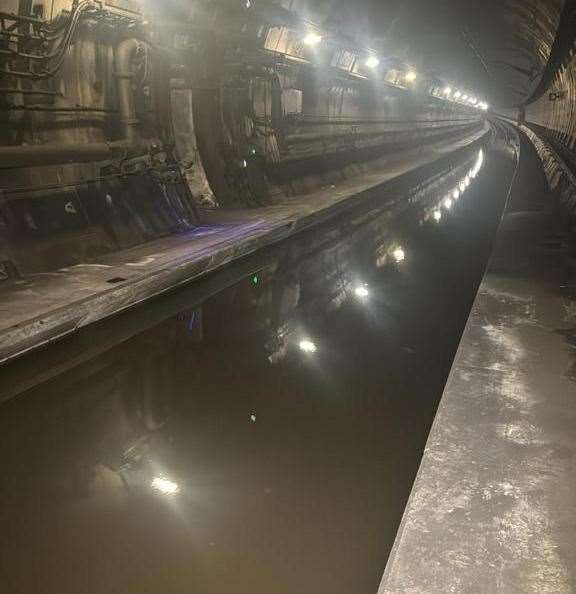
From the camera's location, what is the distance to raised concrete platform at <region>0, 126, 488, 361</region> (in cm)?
562

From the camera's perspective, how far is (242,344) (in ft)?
19.3

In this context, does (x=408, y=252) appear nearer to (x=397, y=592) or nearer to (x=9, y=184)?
(x=9, y=184)

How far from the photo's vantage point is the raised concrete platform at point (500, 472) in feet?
7.43

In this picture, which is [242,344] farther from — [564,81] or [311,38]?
[564,81]

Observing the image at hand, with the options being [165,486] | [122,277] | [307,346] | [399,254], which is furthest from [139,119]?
[165,486]

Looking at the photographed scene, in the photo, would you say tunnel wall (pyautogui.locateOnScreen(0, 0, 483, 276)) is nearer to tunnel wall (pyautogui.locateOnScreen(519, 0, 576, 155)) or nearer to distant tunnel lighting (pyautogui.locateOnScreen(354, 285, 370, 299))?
distant tunnel lighting (pyautogui.locateOnScreen(354, 285, 370, 299))

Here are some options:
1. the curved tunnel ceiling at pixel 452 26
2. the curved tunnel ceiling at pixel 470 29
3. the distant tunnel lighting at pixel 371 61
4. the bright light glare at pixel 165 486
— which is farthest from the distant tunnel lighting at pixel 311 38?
the bright light glare at pixel 165 486

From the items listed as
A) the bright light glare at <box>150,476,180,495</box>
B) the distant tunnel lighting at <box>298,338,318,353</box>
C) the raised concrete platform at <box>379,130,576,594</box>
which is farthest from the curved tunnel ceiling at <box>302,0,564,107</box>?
the bright light glare at <box>150,476,180,495</box>

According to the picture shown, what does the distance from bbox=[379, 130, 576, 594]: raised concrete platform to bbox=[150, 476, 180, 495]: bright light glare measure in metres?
1.50

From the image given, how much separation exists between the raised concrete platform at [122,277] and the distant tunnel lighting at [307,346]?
7.46 ft

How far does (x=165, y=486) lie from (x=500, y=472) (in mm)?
1974

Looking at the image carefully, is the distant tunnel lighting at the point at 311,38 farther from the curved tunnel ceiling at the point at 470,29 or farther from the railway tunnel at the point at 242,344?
the curved tunnel ceiling at the point at 470,29

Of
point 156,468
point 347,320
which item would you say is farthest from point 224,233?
point 156,468

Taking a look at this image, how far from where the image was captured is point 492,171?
81.3 feet
